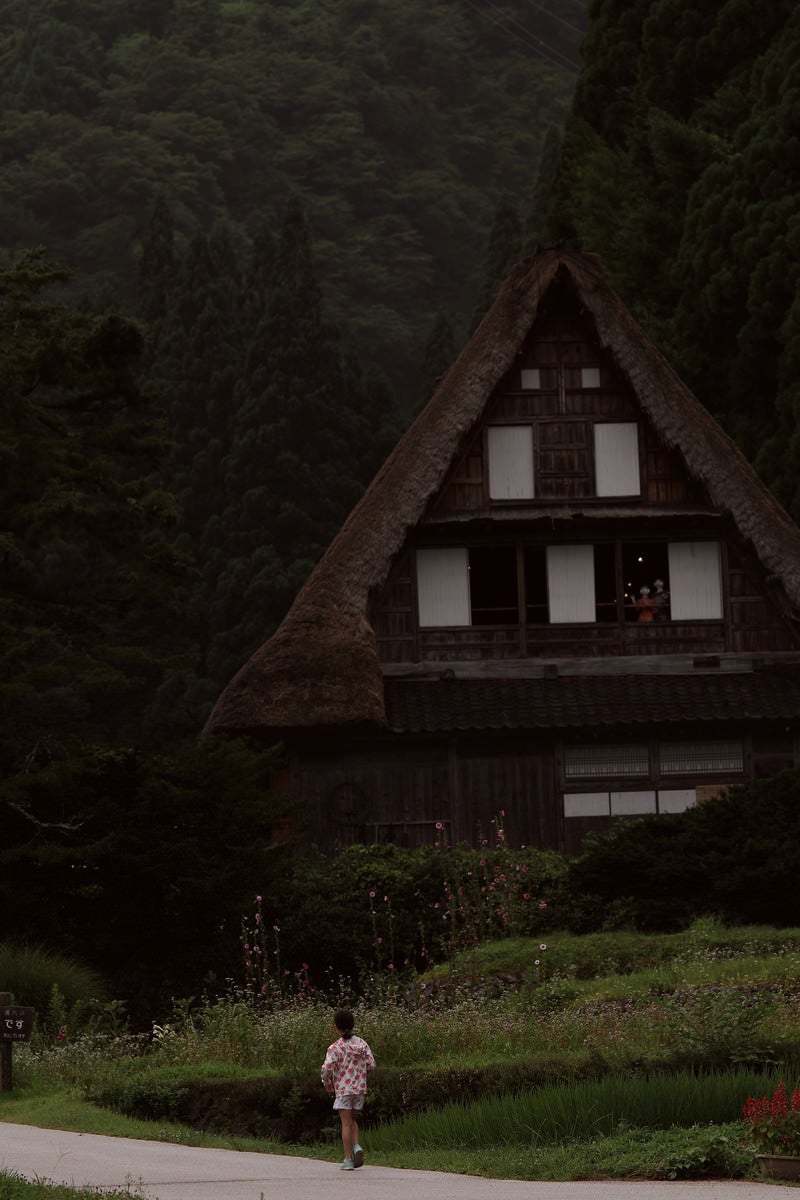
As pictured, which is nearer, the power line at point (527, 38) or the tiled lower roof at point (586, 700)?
the tiled lower roof at point (586, 700)

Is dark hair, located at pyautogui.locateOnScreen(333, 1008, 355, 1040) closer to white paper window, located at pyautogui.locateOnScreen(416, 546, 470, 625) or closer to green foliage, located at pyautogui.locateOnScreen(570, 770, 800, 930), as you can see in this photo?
green foliage, located at pyautogui.locateOnScreen(570, 770, 800, 930)

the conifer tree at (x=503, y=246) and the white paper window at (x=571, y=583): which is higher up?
the conifer tree at (x=503, y=246)

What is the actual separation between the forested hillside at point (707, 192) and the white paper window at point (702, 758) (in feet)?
23.4

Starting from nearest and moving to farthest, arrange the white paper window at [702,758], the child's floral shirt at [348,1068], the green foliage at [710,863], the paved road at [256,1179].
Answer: the paved road at [256,1179] → the child's floral shirt at [348,1068] → the green foliage at [710,863] → the white paper window at [702,758]

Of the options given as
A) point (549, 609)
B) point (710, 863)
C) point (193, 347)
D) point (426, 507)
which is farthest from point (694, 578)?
point (193, 347)

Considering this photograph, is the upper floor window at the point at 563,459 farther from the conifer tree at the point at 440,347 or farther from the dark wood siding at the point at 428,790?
the conifer tree at the point at 440,347

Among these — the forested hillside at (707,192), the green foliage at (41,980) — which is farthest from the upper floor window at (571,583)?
the green foliage at (41,980)

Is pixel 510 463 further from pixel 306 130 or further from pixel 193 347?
pixel 306 130

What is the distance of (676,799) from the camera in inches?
1367

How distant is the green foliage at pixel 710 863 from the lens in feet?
78.1

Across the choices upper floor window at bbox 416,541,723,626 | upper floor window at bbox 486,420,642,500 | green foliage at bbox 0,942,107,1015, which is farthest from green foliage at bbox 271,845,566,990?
upper floor window at bbox 486,420,642,500

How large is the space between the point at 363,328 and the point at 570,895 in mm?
64164

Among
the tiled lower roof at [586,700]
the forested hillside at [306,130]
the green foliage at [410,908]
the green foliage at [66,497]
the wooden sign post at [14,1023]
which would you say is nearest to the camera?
the wooden sign post at [14,1023]

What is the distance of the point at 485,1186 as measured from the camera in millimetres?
12773
